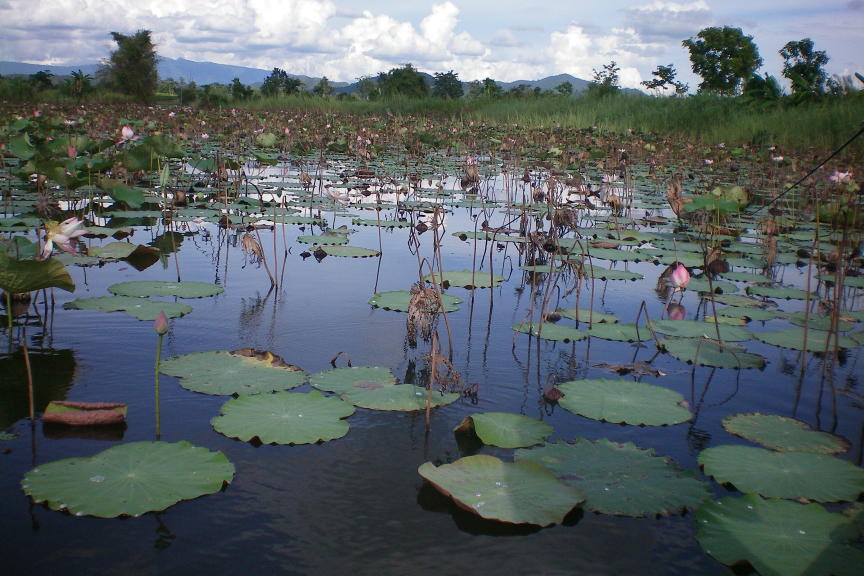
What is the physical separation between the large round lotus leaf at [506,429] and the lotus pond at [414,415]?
11 millimetres

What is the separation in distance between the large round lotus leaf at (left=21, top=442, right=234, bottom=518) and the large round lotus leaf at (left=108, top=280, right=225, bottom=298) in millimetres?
1583

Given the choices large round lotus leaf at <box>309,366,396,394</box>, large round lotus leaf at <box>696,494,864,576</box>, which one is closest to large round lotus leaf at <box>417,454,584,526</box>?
large round lotus leaf at <box>696,494,864,576</box>

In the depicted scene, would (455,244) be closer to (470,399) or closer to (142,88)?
(470,399)

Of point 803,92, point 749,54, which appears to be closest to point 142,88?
point 803,92

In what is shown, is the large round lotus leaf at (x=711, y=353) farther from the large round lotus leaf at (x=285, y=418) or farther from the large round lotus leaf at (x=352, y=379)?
the large round lotus leaf at (x=285, y=418)

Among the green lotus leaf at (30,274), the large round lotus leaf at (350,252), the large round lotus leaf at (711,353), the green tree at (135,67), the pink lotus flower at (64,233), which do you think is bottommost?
the large round lotus leaf at (711,353)

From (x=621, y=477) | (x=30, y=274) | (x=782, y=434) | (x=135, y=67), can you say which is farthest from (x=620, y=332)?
(x=135, y=67)

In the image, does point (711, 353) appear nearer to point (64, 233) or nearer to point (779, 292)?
point (779, 292)

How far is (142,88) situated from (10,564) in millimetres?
27455

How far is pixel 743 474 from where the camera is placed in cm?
185

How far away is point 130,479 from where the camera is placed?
5.36 feet

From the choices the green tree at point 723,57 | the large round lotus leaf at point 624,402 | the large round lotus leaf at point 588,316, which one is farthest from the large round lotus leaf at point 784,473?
the green tree at point 723,57

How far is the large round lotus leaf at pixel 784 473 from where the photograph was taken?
1.76 meters

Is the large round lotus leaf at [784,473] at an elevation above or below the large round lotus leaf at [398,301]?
below
